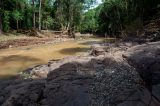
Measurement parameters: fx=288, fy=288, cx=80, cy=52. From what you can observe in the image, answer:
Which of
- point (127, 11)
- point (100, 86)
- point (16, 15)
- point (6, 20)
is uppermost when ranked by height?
point (127, 11)

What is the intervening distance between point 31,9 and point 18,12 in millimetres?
5806

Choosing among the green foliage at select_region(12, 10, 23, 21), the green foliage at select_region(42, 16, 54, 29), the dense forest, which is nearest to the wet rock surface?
the dense forest

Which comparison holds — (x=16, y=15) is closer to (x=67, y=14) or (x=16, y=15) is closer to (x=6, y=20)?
(x=6, y=20)

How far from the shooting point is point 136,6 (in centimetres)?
3525

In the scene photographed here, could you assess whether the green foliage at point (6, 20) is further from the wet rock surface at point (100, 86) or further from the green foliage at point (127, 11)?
the wet rock surface at point (100, 86)

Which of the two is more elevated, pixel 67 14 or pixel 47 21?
pixel 67 14

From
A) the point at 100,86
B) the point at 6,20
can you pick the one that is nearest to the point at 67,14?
the point at 6,20

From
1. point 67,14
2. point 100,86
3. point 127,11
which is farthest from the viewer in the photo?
point 67,14

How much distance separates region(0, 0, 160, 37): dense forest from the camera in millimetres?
34125

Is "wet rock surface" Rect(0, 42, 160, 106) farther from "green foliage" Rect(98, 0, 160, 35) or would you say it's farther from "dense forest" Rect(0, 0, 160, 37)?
"green foliage" Rect(98, 0, 160, 35)

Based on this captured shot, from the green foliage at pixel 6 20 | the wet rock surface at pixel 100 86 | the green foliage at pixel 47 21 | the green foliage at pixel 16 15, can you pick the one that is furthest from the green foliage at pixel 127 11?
the wet rock surface at pixel 100 86

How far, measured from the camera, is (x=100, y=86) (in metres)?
7.21

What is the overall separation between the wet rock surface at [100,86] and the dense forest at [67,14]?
65.6 feet

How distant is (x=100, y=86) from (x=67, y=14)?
4905 centimetres
